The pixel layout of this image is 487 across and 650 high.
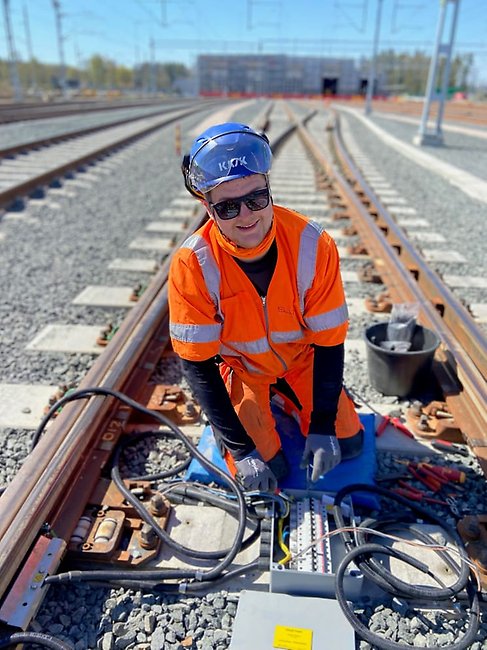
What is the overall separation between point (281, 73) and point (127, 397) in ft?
320

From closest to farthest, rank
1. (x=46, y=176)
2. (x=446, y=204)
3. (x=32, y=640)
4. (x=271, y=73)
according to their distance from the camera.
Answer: (x=32, y=640) → (x=446, y=204) → (x=46, y=176) → (x=271, y=73)

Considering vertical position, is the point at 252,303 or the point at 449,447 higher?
the point at 252,303

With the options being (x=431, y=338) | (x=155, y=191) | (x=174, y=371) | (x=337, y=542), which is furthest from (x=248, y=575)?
(x=155, y=191)

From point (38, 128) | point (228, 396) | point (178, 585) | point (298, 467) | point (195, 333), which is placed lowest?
point (38, 128)

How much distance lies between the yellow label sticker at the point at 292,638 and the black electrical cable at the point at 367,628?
0.14 m

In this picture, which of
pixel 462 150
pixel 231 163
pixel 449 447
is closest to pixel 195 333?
pixel 231 163

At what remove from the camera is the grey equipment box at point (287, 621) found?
179 centimetres

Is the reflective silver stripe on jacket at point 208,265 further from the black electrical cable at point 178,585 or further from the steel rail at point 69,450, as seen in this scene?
the black electrical cable at point 178,585

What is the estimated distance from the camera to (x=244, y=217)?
2.03 m

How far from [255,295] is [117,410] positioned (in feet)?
3.47

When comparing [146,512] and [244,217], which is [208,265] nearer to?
[244,217]

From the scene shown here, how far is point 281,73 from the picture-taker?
91.1 meters

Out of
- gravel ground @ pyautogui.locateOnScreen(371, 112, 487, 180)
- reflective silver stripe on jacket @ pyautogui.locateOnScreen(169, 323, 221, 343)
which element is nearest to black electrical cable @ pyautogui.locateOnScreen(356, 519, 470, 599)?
reflective silver stripe on jacket @ pyautogui.locateOnScreen(169, 323, 221, 343)

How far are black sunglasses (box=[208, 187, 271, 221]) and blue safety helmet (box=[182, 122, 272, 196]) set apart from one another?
0.23 feet
